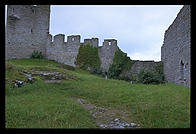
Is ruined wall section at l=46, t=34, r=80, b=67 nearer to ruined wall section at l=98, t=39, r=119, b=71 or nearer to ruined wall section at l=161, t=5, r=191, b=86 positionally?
ruined wall section at l=98, t=39, r=119, b=71

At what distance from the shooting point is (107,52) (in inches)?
996

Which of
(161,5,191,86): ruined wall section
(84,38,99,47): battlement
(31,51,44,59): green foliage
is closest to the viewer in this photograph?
(161,5,191,86): ruined wall section

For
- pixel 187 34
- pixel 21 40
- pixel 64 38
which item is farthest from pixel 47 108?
Answer: pixel 21 40

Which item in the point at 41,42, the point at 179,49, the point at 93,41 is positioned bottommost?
the point at 179,49

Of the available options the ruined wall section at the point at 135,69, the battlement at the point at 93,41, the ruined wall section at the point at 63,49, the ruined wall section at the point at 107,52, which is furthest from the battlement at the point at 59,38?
the ruined wall section at the point at 135,69

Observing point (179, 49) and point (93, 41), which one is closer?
point (179, 49)

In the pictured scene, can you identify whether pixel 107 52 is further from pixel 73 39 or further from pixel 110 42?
pixel 73 39

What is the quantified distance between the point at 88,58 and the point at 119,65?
176 inches

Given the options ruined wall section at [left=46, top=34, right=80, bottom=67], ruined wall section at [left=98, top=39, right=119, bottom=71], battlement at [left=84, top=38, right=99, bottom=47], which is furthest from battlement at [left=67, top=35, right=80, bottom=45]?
ruined wall section at [left=98, top=39, right=119, bottom=71]

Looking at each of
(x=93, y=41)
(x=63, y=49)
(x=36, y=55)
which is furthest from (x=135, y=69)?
(x=36, y=55)

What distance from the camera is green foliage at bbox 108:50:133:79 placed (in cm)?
2259

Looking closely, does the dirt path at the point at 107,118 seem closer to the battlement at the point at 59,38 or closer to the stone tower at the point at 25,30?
the battlement at the point at 59,38

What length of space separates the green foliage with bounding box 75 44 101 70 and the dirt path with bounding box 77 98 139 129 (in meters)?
17.8

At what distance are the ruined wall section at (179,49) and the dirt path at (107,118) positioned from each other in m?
8.00
